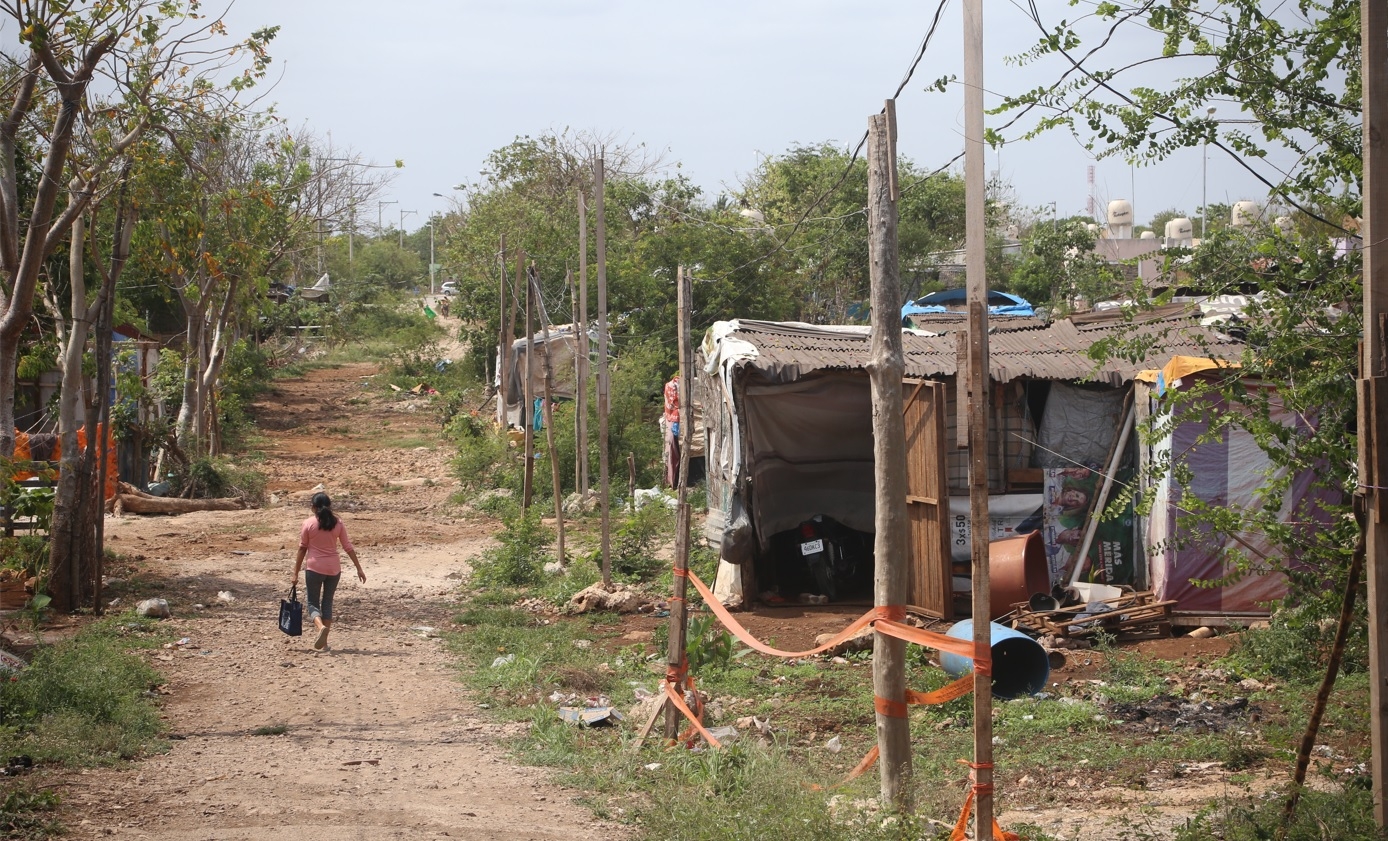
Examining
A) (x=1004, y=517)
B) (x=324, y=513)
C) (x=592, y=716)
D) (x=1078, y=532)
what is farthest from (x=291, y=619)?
(x=1078, y=532)

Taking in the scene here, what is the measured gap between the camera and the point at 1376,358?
13.9 ft

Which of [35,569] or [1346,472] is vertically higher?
[1346,472]

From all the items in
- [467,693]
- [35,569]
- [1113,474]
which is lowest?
[467,693]

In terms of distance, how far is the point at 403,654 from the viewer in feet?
32.3

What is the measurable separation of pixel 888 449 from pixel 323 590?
6.62 m

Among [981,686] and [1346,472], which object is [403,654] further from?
[1346,472]

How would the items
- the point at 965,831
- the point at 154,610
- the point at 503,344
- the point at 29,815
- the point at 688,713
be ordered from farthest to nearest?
1. the point at 503,344
2. the point at 154,610
3. the point at 688,713
4. the point at 29,815
5. the point at 965,831

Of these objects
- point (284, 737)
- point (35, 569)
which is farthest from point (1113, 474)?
point (35, 569)

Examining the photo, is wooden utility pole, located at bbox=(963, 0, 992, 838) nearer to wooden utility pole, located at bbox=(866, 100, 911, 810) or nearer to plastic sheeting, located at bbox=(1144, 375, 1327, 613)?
wooden utility pole, located at bbox=(866, 100, 911, 810)

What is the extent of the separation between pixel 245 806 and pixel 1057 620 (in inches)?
270

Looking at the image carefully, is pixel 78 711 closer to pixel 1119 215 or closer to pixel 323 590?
pixel 323 590

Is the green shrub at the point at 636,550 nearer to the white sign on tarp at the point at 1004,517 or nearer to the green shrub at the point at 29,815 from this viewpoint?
the white sign on tarp at the point at 1004,517

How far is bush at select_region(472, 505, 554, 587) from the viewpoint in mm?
13070

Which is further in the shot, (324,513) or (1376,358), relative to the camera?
(324,513)
